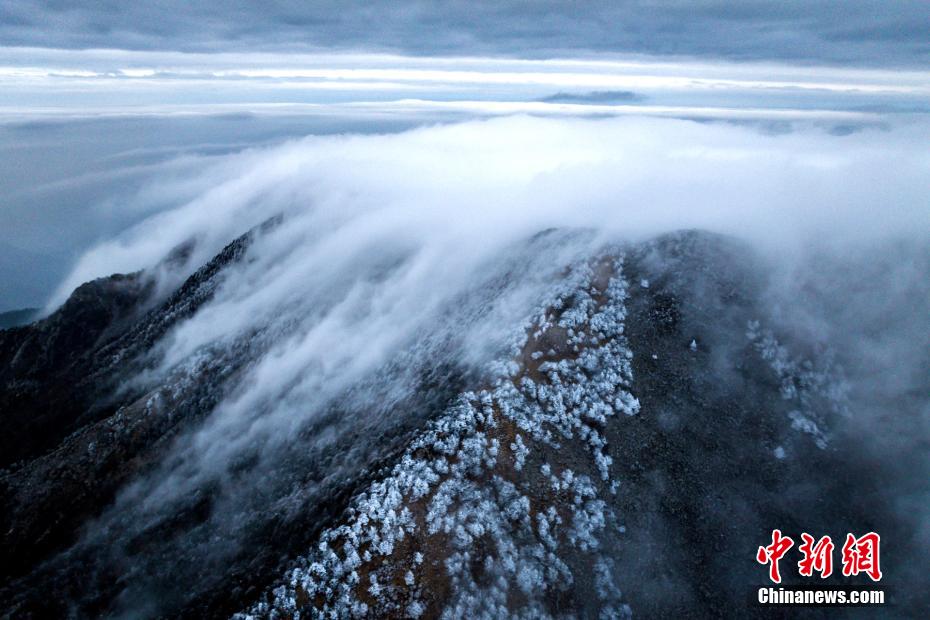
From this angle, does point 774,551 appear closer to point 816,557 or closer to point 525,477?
point 816,557

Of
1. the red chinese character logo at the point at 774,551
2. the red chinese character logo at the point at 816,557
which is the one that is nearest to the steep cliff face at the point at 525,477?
the red chinese character logo at the point at 774,551

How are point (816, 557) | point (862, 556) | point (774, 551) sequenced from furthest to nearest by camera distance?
point (774, 551) < point (816, 557) < point (862, 556)

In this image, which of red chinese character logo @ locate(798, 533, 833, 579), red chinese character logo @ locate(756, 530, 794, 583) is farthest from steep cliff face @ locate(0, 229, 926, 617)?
red chinese character logo @ locate(798, 533, 833, 579)

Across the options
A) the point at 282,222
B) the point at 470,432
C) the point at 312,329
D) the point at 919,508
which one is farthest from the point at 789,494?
the point at 282,222

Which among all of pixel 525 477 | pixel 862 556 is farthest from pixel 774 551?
pixel 525 477

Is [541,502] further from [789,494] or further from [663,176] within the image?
[663,176]

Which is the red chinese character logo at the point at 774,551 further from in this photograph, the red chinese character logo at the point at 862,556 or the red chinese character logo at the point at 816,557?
the red chinese character logo at the point at 862,556
